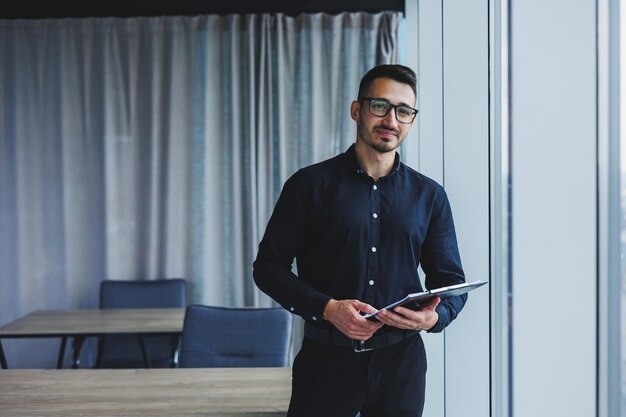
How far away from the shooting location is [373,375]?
1850 millimetres

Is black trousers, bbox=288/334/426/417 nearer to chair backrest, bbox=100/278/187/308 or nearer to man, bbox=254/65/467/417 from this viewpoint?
man, bbox=254/65/467/417

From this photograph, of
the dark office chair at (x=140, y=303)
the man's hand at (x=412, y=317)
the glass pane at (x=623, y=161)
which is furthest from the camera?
the dark office chair at (x=140, y=303)

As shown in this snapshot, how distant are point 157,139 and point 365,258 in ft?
11.4

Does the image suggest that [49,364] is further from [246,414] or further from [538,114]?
[538,114]

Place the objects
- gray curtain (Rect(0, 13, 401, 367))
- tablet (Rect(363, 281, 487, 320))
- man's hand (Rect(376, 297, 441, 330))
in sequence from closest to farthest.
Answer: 1. tablet (Rect(363, 281, 487, 320))
2. man's hand (Rect(376, 297, 441, 330))
3. gray curtain (Rect(0, 13, 401, 367))

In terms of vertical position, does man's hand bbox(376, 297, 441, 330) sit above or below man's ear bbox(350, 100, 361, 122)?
below

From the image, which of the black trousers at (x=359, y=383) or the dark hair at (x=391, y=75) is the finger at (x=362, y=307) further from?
the dark hair at (x=391, y=75)

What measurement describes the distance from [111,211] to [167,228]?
44 centimetres

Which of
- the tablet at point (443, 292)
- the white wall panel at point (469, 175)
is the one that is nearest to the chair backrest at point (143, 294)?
the white wall panel at point (469, 175)

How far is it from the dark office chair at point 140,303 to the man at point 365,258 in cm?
277

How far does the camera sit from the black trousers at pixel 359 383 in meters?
1.85

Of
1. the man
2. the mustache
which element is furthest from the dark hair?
→ the mustache

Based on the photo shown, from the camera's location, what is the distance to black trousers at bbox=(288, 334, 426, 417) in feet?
6.06

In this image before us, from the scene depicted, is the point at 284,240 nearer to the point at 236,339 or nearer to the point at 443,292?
the point at 443,292
